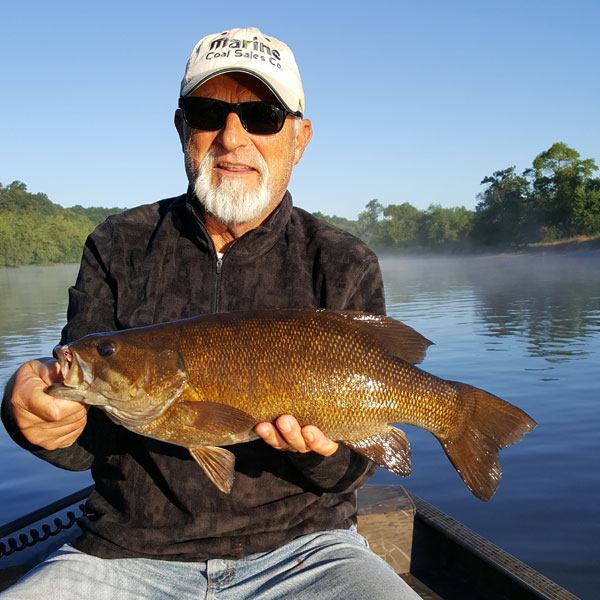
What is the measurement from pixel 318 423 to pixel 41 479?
630 centimetres

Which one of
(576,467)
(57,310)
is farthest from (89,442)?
(57,310)

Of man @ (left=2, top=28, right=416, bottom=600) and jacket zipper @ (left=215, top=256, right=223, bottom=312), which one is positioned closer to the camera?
man @ (left=2, top=28, right=416, bottom=600)

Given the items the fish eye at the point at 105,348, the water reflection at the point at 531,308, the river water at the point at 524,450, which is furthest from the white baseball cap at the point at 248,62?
the water reflection at the point at 531,308

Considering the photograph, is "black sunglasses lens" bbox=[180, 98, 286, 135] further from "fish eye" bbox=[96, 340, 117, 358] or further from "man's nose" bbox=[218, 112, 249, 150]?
"fish eye" bbox=[96, 340, 117, 358]

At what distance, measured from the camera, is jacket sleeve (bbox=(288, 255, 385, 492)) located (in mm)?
2812

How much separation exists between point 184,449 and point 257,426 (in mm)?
490

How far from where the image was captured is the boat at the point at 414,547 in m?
3.37

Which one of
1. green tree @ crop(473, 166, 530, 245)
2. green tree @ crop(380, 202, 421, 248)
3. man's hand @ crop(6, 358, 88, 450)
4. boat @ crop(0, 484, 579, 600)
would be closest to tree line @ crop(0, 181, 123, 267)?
green tree @ crop(380, 202, 421, 248)

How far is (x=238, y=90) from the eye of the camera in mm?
3447

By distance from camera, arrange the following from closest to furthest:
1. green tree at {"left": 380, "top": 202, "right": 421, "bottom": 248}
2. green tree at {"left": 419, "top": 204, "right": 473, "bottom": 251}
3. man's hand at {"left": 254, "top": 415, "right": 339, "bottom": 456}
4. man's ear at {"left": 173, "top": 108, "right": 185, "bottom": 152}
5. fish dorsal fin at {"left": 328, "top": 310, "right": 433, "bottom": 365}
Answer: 1. man's hand at {"left": 254, "top": 415, "right": 339, "bottom": 456}
2. fish dorsal fin at {"left": 328, "top": 310, "right": 433, "bottom": 365}
3. man's ear at {"left": 173, "top": 108, "right": 185, "bottom": 152}
4. green tree at {"left": 419, "top": 204, "right": 473, "bottom": 251}
5. green tree at {"left": 380, "top": 202, "right": 421, "bottom": 248}

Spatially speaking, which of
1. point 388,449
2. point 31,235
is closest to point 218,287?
point 388,449

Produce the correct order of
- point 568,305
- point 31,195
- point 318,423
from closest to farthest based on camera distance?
point 318,423, point 568,305, point 31,195

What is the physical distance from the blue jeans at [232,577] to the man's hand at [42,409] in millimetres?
558

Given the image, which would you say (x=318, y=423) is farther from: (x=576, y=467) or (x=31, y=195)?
(x=31, y=195)
